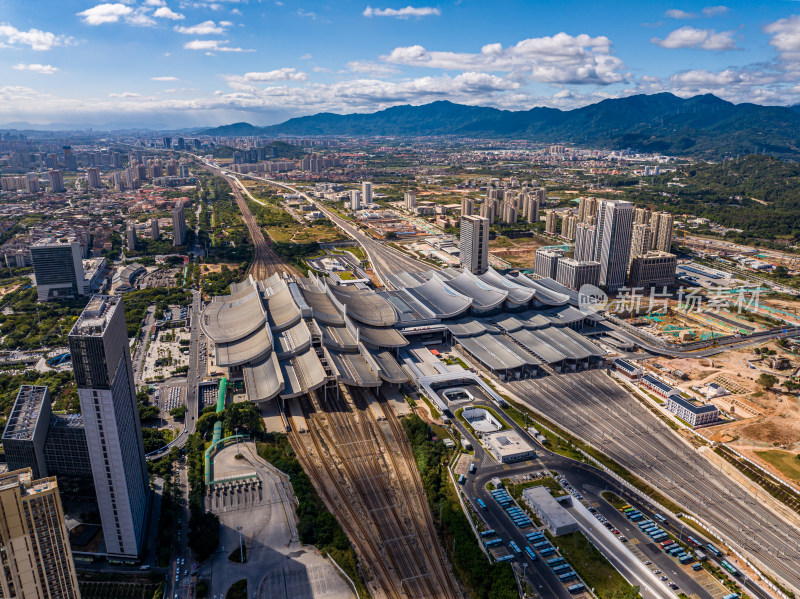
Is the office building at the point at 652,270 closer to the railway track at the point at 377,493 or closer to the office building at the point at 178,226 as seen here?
the railway track at the point at 377,493

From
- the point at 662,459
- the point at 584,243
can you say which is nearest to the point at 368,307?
the point at 662,459

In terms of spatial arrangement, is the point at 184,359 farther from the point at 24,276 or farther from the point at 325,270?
the point at 24,276

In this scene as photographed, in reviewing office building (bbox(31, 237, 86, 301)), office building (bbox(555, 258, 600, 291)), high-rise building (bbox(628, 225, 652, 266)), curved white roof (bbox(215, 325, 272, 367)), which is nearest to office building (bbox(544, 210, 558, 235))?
high-rise building (bbox(628, 225, 652, 266))

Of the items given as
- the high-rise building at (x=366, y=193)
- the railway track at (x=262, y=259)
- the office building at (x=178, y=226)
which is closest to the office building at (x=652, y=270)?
the railway track at (x=262, y=259)

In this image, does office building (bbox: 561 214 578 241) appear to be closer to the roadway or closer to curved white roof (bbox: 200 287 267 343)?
curved white roof (bbox: 200 287 267 343)

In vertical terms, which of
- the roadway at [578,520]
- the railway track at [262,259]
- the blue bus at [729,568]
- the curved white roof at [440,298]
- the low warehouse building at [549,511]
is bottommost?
the blue bus at [729,568]

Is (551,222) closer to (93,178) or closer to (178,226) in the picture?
(178,226)
